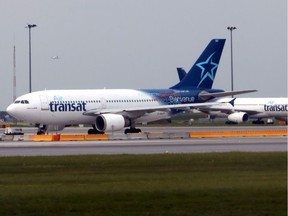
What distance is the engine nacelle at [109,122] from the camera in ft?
216

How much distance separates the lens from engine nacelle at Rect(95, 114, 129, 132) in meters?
65.8

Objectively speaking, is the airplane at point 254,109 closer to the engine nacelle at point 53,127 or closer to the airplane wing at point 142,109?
the airplane wing at point 142,109

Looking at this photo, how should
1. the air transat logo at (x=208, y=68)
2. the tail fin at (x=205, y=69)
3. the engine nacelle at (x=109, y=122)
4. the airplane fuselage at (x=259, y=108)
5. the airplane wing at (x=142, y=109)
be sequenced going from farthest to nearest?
the airplane fuselage at (x=259, y=108) < the air transat logo at (x=208, y=68) < the tail fin at (x=205, y=69) < the airplane wing at (x=142, y=109) < the engine nacelle at (x=109, y=122)

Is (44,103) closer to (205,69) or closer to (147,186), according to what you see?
(205,69)

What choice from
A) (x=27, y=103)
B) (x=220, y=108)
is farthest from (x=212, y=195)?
(x=220, y=108)

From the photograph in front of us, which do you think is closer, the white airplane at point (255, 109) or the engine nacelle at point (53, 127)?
the engine nacelle at point (53, 127)

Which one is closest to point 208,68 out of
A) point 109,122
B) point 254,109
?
point 109,122

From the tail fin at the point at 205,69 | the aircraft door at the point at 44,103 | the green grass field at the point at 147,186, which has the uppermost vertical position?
the tail fin at the point at 205,69

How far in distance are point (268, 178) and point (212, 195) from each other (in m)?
Answer: 4.39

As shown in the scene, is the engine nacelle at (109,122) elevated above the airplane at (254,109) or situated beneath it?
situated beneath

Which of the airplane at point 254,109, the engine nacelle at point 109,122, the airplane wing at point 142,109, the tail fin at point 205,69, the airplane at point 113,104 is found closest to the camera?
the engine nacelle at point 109,122

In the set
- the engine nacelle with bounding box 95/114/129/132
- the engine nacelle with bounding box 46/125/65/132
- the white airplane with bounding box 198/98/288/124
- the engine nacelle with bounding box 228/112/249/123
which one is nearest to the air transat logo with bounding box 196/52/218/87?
the engine nacelle with bounding box 95/114/129/132

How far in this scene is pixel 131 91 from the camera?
7250cm

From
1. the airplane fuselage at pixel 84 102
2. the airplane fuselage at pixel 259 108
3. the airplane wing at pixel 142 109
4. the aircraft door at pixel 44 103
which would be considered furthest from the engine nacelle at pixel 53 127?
the airplane fuselage at pixel 259 108
